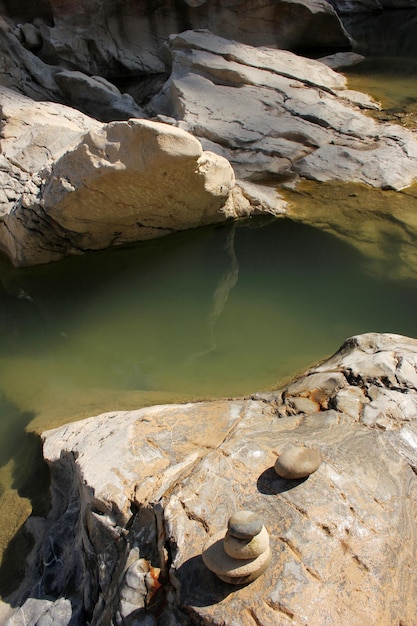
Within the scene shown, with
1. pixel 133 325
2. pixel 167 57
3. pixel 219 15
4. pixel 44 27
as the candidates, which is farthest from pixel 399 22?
pixel 133 325

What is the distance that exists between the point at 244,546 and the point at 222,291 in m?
2.41

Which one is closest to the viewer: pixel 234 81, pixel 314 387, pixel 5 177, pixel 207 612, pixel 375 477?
pixel 207 612

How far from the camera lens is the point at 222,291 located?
3604mm

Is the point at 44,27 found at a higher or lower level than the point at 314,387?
higher

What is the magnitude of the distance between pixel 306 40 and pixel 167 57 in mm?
3013

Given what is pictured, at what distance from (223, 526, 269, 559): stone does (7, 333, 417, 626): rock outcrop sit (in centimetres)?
13

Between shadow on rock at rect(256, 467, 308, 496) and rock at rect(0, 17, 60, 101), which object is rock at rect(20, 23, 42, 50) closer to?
rock at rect(0, 17, 60, 101)

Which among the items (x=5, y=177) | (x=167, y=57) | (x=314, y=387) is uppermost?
(x=167, y=57)

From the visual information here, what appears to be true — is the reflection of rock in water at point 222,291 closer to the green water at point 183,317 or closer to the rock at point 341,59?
the green water at point 183,317

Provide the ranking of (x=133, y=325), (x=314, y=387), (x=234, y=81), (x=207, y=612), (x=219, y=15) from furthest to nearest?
(x=219, y=15) < (x=234, y=81) < (x=133, y=325) < (x=314, y=387) < (x=207, y=612)

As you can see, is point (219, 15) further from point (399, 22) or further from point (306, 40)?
point (399, 22)

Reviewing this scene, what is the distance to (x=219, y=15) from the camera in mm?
8281

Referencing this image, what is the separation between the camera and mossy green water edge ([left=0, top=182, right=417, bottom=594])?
8.93 ft

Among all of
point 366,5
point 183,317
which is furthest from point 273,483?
point 366,5
